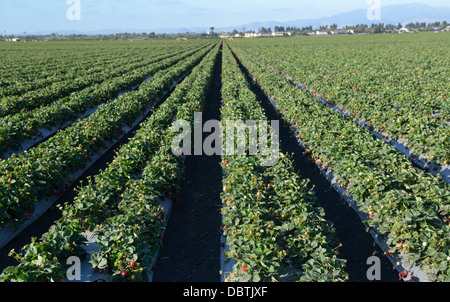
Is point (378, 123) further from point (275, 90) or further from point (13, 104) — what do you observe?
point (13, 104)

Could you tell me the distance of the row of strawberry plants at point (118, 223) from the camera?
4613 mm

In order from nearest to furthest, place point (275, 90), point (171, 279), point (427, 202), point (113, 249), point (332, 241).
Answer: point (113, 249) < point (332, 241) < point (171, 279) < point (427, 202) < point (275, 90)

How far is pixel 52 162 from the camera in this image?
25.7ft

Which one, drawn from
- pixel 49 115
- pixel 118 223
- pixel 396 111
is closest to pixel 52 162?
pixel 118 223

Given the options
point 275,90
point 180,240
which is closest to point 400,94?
point 275,90

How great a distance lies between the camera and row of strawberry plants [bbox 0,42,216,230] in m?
6.54

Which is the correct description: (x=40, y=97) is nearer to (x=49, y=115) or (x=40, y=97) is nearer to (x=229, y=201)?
(x=49, y=115)

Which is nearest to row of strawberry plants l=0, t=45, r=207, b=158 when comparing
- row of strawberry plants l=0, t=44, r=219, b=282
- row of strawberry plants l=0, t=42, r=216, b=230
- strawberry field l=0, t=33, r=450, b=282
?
strawberry field l=0, t=33, r=450, b=282

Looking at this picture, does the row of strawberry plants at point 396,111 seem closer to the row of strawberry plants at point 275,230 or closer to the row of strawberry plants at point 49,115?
the row of strawberry plants at point 275,230

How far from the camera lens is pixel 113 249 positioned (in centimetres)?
496

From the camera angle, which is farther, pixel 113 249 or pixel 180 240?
pixel 180 240

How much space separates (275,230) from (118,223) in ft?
10.4

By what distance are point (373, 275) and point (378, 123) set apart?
8137 millimetres
